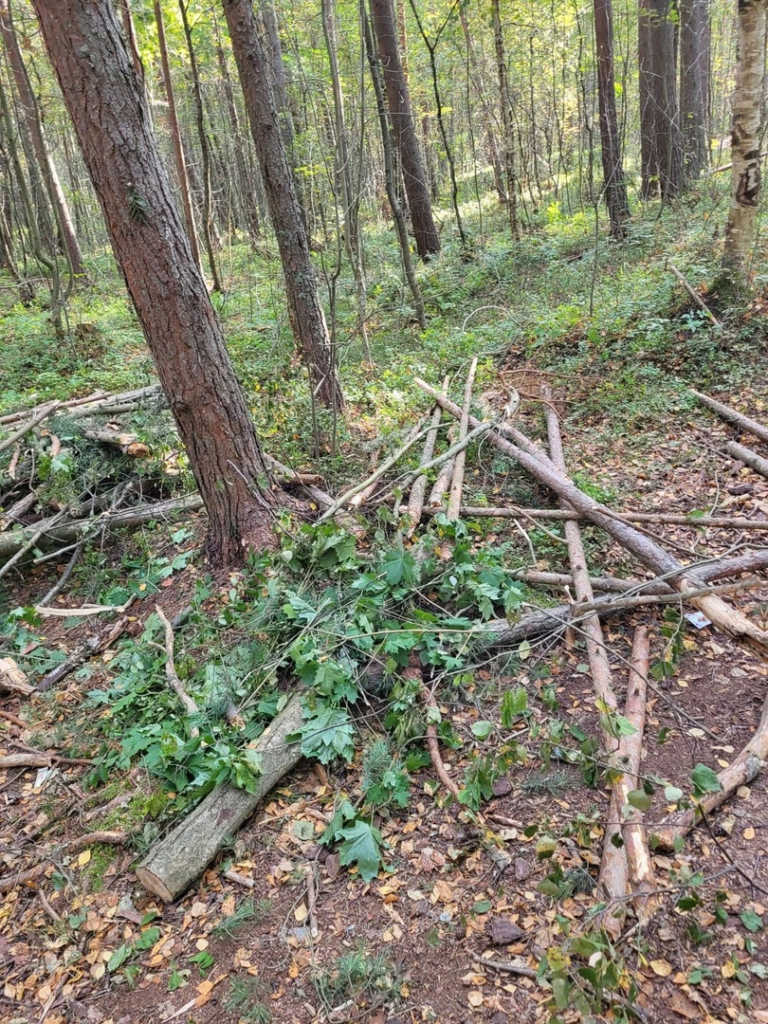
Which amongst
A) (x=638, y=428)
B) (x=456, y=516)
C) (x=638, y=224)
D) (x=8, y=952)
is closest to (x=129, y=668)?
(x=8, y=952)

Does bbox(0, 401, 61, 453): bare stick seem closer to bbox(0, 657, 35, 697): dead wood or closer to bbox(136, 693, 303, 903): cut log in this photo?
bbox(0, 657, 35, 697): dead wood

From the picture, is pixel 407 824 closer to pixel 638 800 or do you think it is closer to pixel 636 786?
pixel 636 786

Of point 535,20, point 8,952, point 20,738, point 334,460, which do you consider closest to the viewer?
point 8,952

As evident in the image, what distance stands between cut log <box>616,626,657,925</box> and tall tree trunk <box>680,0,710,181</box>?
12706 millimetres

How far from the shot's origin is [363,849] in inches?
110

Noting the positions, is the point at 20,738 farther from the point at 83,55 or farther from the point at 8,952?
the point at 83,55

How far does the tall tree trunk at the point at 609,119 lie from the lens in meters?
9.95

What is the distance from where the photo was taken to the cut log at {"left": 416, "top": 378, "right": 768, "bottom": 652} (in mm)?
3227

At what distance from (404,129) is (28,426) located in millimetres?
9316

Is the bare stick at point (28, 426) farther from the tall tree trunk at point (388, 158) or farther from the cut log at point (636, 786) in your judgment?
the cut log at point (636, 786)

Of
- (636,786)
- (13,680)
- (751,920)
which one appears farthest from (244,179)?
(751,920)

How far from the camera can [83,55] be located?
3572mm

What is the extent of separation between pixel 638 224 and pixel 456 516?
357 inches

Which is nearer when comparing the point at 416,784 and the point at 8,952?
the point at 8,952
